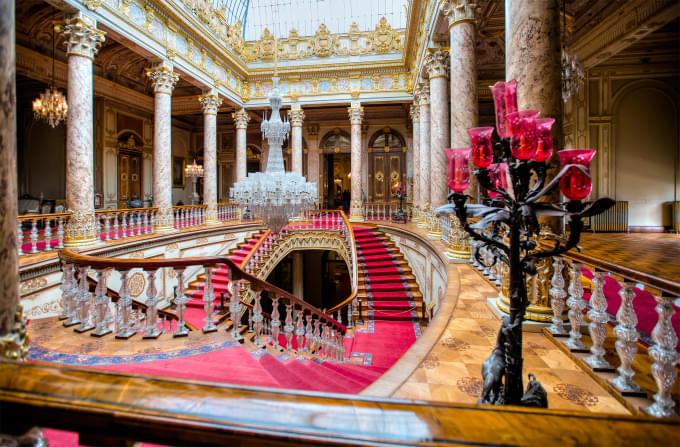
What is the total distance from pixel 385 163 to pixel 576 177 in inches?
679

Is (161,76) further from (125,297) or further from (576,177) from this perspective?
(576,177)

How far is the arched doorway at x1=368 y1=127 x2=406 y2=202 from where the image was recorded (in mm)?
18062

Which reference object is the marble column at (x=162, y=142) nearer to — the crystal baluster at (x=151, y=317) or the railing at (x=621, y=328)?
the crystal baluster at (x=151, y=317)

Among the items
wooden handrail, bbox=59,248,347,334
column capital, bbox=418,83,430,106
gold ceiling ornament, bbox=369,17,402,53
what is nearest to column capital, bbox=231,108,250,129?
gold ceiling ornament, bbox=369,17,402,53

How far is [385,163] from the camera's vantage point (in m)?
18.2

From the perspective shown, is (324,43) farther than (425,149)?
Yes

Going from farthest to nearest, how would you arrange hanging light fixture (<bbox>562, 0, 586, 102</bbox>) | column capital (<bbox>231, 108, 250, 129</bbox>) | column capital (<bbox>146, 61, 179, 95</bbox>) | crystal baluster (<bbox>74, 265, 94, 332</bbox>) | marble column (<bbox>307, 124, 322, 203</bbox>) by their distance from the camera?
1. marble column (<bbox>307, 124, 322, 203</bbox>)
2. column capital (<bbox>231, 108, 250, 129</bbox>)
3. column capital (<bbox>146, 61, 179, 95</bbox>)
4. hanging light fixture (<bbox>562, 0, 586, 102</bbox>)
5. crystal baluster (<bbox>74, 265, 94, 332</bbox>)

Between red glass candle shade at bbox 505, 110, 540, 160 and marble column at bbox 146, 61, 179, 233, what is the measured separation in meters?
10.2

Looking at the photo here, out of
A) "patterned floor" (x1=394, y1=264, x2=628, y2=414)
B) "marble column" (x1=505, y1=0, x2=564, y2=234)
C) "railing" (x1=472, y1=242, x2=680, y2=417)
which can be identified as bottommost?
"patterned floor" (x1=394, y1=264, x2=628, y2=414)

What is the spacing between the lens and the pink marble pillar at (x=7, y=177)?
4.07 feet

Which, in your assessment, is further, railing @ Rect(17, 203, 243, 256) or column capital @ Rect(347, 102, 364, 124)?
column capital @ Rect(347, 102, 364, 124)

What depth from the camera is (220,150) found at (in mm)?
19375

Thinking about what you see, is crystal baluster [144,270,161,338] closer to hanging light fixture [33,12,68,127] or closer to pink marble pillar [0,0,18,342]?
pink marble pillar [0,0,18,342]

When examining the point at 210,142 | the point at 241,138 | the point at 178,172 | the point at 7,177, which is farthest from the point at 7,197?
the point at 178,172
